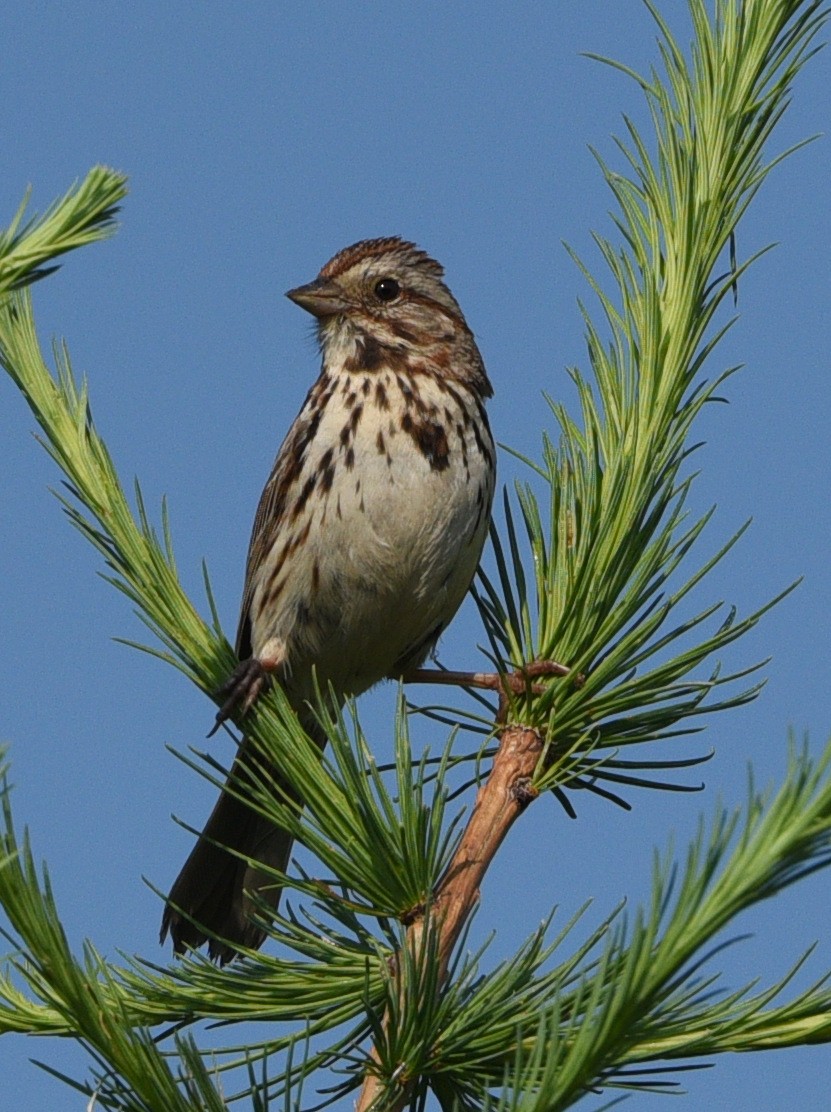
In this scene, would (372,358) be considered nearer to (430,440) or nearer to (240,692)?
(430,440)

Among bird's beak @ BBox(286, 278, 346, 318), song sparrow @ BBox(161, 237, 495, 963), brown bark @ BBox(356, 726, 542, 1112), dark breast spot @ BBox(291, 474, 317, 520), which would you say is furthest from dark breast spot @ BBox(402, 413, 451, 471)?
brown bark @ BBox(356, 726, 542, 1112)

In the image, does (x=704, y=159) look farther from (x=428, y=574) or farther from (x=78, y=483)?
(x=428, y=574)

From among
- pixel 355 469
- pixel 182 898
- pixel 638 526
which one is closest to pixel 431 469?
pixel 355 469

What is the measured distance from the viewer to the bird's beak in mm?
5703

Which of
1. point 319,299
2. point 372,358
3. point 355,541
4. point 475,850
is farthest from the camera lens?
point 319,299

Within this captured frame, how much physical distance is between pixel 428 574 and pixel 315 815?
7.38 ft

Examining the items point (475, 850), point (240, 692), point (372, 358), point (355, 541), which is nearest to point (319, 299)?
point (372, 358)

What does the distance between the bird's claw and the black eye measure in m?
2.29

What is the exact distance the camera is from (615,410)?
119 inches

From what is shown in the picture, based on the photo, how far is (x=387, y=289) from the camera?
19.2 feet

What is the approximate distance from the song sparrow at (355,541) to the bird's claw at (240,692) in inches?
21.7

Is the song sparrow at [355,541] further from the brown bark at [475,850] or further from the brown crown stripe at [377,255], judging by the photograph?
the brown bark at [475,850]

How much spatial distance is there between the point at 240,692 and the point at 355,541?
129cm

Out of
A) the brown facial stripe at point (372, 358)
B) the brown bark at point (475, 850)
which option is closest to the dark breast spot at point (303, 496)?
the brown facial stripe at point (372, 358)
